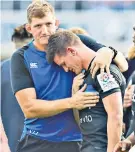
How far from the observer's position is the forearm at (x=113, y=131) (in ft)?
13.4

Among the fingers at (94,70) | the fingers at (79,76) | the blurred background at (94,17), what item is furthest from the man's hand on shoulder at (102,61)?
the blurred background at (94,17)

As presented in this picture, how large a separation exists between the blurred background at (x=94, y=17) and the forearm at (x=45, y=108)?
7.87 meters

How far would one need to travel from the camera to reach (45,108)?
452cm

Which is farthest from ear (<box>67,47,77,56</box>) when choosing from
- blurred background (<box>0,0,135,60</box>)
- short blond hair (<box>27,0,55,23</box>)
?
blurred background (<box>0,0,135,60</box>)

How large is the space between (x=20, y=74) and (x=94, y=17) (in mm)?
8658

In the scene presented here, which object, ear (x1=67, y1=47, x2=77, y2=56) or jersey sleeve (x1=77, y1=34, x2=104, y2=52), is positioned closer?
ear (x1=67, y1=47, x2=77, y2=56)

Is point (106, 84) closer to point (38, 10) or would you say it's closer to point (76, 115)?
point (76, 115)

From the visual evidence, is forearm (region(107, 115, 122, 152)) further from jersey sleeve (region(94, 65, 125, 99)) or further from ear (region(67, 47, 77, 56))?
ear (region(67, 47, 77, 56))

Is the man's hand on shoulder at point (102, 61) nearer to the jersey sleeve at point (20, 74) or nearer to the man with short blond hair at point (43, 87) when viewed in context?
the man with short blond hair at point (43, 87)

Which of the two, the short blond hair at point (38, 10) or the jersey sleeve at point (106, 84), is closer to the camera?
the jersey sleeve at point (106, 84)

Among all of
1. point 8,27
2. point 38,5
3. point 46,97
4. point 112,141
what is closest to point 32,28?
point 38,5

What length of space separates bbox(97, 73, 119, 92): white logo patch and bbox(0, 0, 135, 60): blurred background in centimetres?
826

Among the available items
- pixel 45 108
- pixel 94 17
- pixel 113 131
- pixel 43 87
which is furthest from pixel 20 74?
pixel 94 17

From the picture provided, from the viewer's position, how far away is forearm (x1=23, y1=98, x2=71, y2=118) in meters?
4.43
